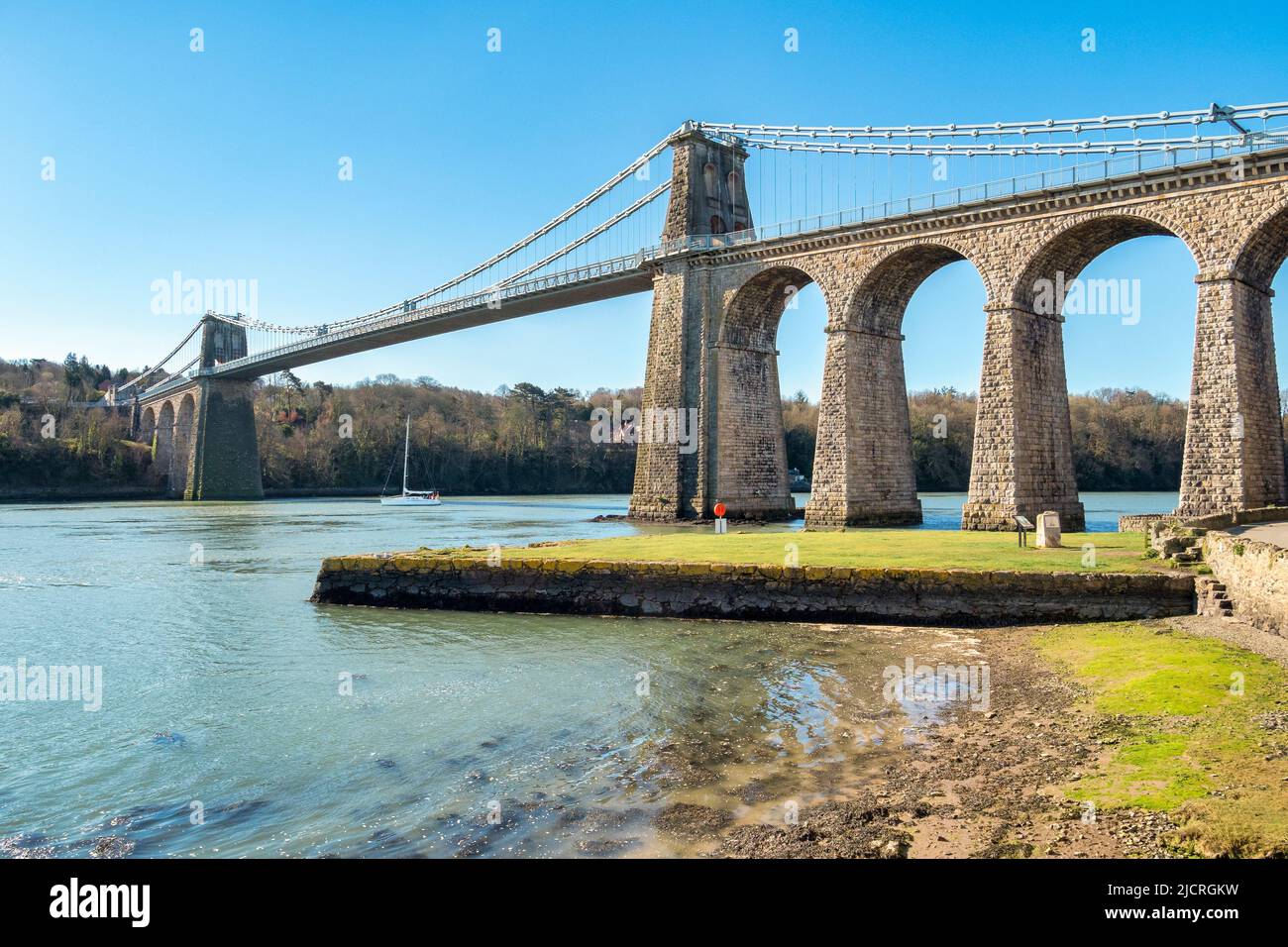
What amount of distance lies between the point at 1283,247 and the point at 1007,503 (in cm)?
939

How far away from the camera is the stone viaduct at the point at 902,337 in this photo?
22469 mm

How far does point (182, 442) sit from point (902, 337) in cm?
7537

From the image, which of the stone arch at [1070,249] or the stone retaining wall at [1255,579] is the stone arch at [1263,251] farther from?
the stone retaining wall at [1255,579]

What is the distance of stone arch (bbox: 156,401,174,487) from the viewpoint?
87.7 metres

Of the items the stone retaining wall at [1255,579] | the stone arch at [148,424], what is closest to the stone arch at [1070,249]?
the stone retaining wall at [1255,579]

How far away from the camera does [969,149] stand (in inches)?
1277

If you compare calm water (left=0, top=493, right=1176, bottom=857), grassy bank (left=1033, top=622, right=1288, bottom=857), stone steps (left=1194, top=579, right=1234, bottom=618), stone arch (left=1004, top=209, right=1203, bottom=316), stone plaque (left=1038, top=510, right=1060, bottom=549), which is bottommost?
calm water (left=0, top=493, right=1176, bottom=857)

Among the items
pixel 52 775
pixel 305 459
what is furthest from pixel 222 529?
pixel 305 459

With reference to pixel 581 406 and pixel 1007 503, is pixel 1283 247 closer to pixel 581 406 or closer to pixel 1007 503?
pixel 1007 503

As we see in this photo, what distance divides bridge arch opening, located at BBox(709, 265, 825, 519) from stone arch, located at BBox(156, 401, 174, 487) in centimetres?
6721

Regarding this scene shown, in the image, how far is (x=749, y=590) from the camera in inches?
647

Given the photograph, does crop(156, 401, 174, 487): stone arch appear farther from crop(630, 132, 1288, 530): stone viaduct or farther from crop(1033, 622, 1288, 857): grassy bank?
crop(1033, 622, 1288, 857): grassy bank

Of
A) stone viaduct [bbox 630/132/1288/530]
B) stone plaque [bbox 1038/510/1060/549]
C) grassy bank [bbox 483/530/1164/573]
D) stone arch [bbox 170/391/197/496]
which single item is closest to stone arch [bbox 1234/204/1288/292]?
stone viaduct [bbox 630/132/1288/530]

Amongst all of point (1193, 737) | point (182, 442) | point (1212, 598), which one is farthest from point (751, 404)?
point (182, 442)
